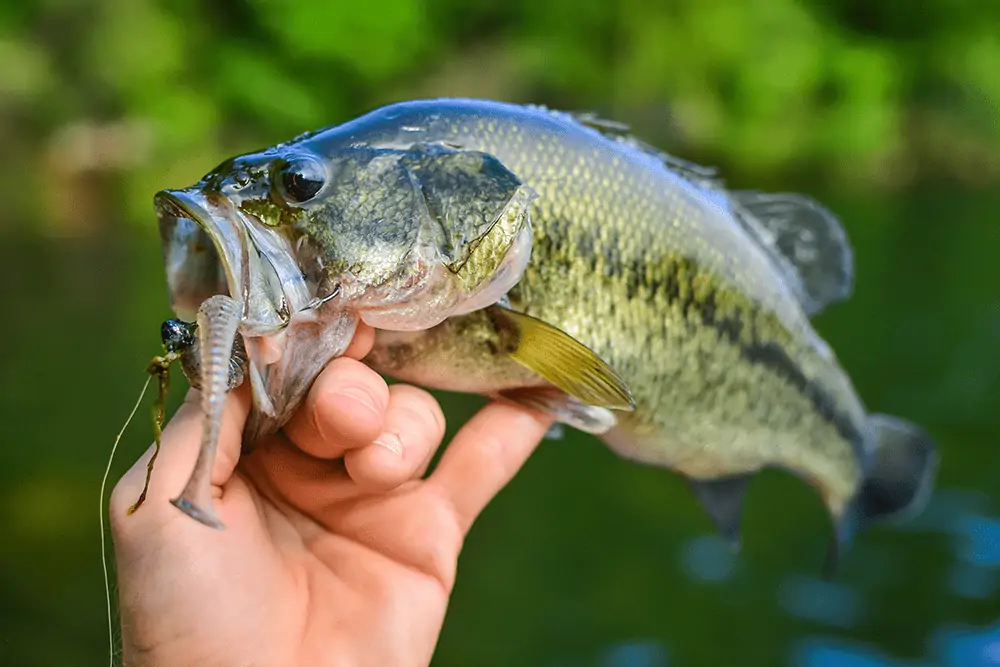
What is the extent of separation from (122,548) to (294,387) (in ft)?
1.27

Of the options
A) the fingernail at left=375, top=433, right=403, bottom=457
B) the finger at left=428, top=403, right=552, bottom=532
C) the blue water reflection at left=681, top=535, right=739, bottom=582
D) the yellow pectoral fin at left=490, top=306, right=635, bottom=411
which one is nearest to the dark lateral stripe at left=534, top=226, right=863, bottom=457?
the yellow pectoral fin at left=490, top=306, right=635, bottom=411

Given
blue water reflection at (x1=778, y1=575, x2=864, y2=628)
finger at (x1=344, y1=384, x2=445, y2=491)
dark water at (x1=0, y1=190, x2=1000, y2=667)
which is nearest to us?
finger at (x1=344, y1=384, x2=445, y2=491)

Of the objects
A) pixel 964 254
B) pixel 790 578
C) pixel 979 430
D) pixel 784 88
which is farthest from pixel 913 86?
pixel 790 578

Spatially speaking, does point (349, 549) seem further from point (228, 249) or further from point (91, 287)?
point (91, 287)

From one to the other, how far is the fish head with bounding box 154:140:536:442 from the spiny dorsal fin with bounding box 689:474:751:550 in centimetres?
111

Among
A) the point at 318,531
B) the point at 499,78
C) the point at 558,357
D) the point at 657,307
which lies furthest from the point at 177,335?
the point at 499,78

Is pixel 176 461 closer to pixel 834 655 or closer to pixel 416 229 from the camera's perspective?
pixel 416 229

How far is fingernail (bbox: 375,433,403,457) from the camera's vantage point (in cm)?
168

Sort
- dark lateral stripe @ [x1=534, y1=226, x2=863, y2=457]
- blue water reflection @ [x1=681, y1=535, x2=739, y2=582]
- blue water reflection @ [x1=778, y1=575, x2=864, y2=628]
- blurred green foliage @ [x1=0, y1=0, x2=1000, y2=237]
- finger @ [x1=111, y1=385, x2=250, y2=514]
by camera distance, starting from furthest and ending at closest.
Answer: blurred green foliage @ [x1=0, y1=0, x2=1000, y2=237] < blue water reflection @ [x1=681, y1=535, x2=739, y2=582] < blue water reflection @ [x1=778, y1=575, x2=864, y2=628] < dark lateral stripe @ [x1=534, y1=226, x2=863, y2=457] < finger @ [x1=111, y1=385, x2=250, y2=514]

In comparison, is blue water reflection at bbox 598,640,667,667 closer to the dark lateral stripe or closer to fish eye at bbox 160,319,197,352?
the dark lateral stripe

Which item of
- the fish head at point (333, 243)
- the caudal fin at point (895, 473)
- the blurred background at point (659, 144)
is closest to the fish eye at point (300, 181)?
the fish head at point (333, 243)

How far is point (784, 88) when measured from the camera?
28328 mm

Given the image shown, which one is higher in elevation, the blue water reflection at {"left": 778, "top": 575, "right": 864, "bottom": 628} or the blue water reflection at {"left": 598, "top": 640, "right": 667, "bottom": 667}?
the blue water reflection at {"left": 778, "top": 575, "right": 864, "bottom": 628}

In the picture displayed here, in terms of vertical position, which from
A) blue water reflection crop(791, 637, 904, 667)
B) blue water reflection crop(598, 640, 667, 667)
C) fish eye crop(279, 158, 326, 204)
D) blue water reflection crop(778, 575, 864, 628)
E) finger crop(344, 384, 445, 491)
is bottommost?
blue water reflection crop(598, 640, 667, 667)
